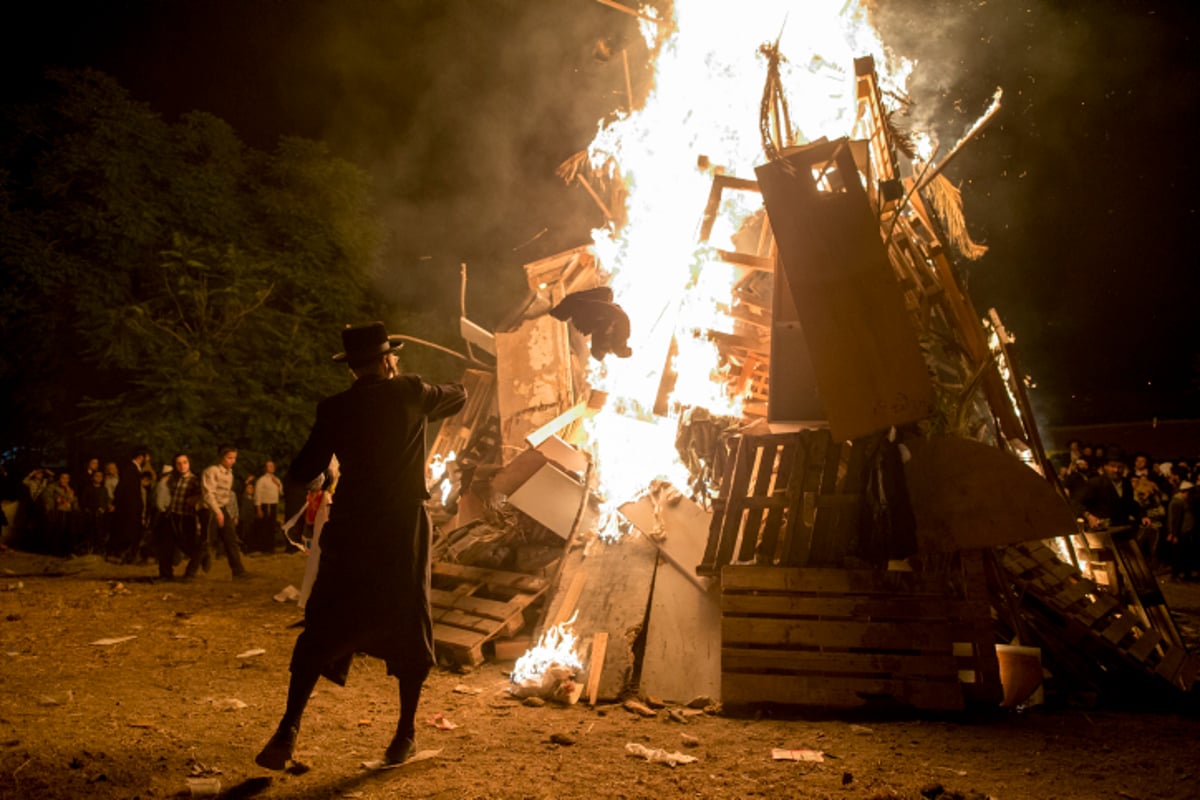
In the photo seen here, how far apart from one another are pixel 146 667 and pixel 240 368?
14425 millimetres

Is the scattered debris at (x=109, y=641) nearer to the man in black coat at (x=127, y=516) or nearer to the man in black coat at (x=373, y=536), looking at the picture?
the man in black coat at (x=373, y=536)

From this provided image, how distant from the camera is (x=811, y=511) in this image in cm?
542

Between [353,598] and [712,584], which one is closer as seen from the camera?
[353,598]

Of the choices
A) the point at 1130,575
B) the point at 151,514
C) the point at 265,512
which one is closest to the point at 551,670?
the point at 1130,575

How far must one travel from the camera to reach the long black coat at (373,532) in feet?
11.7

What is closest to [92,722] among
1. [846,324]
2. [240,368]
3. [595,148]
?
[846,324]

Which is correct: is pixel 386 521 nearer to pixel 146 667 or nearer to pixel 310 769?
pixel 310 769

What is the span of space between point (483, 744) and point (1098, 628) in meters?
4.41

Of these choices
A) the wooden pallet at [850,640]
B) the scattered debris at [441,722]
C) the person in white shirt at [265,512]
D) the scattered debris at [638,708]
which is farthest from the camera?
the person in white shirt at [265,512]

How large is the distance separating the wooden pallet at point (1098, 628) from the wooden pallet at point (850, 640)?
923mm

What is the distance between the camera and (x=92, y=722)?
4.16 metres

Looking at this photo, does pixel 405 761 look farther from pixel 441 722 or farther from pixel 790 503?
pixel 790 503

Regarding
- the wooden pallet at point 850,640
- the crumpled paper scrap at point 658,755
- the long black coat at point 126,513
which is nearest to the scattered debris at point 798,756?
the crumpled paper scrap at point 658,755

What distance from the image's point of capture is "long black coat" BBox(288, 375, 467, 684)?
358 centimetres
